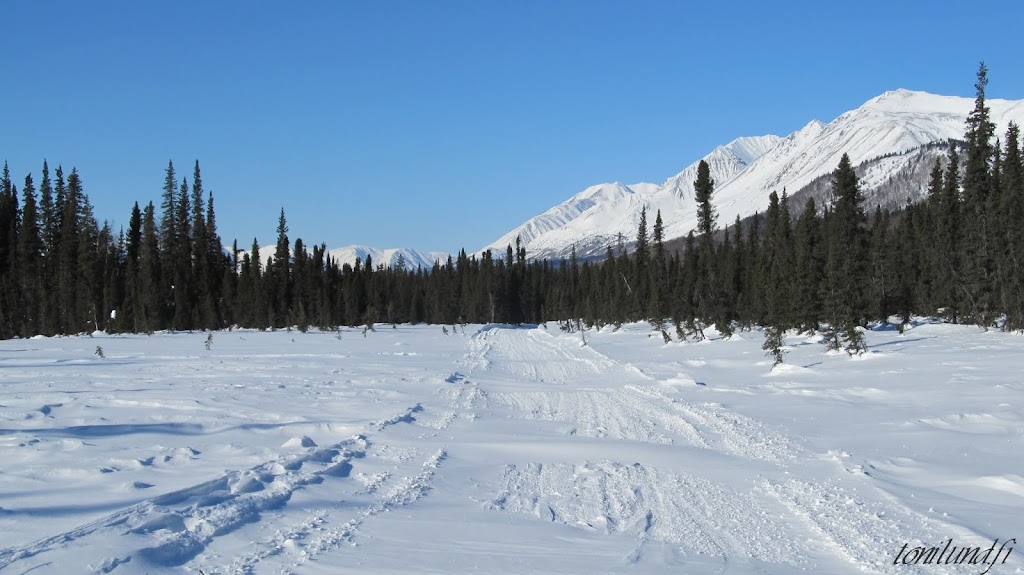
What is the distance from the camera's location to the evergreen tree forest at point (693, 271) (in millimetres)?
34344

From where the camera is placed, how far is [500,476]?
7.88m

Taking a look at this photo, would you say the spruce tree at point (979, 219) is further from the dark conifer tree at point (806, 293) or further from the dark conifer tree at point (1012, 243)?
the dark conifer tree at point (806, 293)

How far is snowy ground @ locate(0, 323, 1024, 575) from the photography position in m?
5.03

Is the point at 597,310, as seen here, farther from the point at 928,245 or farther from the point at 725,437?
the point at 725,437

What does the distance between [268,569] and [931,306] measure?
175ft

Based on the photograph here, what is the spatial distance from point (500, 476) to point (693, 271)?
5528 centimetres

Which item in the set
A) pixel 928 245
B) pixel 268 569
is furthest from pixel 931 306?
pixel 268 569

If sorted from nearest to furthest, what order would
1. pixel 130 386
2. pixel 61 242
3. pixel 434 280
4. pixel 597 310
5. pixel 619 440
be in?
pixel 619 440 → pixel 130 386 → pixel 61 242 → pixel 597 310 → pixel 434 280

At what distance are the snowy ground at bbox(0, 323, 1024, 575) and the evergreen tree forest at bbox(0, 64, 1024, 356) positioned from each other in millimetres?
10604

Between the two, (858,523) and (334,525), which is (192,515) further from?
(858,523)

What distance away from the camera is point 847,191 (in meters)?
41.5

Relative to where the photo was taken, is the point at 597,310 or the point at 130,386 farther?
the point at 597,310

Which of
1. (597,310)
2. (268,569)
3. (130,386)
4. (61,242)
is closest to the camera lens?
(268,569)

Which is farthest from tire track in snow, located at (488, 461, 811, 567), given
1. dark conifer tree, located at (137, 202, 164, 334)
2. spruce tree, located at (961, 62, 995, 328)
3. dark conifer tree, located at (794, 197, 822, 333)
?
dark conifer tree, located at (137, 202, 164, 334)
